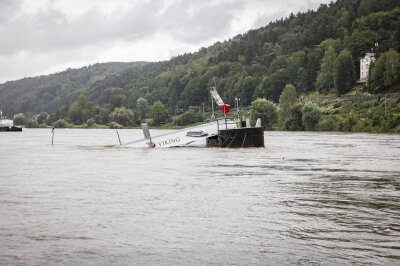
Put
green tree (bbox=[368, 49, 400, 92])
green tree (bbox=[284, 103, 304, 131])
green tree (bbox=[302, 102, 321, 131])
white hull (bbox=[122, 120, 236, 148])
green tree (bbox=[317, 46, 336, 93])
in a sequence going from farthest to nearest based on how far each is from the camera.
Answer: green tree (bbox=[317, 46, 336, 93]) < green tree (bbox=[368, 49, 400, 92]) < green tree (bbox=[284, 103, 304, 131]) < green tree (bbox=[302, 102, 321, 131]) < white hull (bbox=[122, 120, 236, 148])

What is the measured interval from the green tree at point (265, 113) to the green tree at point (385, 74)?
99.7 feet

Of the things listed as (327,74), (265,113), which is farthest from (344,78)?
(265,113)

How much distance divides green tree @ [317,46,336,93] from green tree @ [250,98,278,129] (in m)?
54.4

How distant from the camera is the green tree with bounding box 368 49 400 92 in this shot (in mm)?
126938

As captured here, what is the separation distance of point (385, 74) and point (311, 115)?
36.6 m

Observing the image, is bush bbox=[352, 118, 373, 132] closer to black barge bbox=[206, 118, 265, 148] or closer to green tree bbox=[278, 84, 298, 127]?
green tree bbox=[278, 84, 298, 127]

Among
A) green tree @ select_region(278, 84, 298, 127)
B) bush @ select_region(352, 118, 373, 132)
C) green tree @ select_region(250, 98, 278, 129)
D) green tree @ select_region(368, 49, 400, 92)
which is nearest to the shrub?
bush @ select_region(352, 118, 373, 132)

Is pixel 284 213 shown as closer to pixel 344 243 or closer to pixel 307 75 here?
pixel 344 243

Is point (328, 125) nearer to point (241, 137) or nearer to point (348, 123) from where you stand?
point (348, 123)

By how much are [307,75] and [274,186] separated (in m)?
178

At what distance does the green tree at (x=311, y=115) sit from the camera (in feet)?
349

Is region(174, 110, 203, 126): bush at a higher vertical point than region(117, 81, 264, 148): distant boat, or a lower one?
higher

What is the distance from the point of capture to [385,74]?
127500 millimetres

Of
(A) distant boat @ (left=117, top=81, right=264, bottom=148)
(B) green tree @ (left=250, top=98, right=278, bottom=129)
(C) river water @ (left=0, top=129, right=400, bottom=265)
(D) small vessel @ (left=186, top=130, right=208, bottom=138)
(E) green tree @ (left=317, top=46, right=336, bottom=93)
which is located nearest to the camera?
(C) river water @ (left=0, top=129, right=400, bottom=265)
